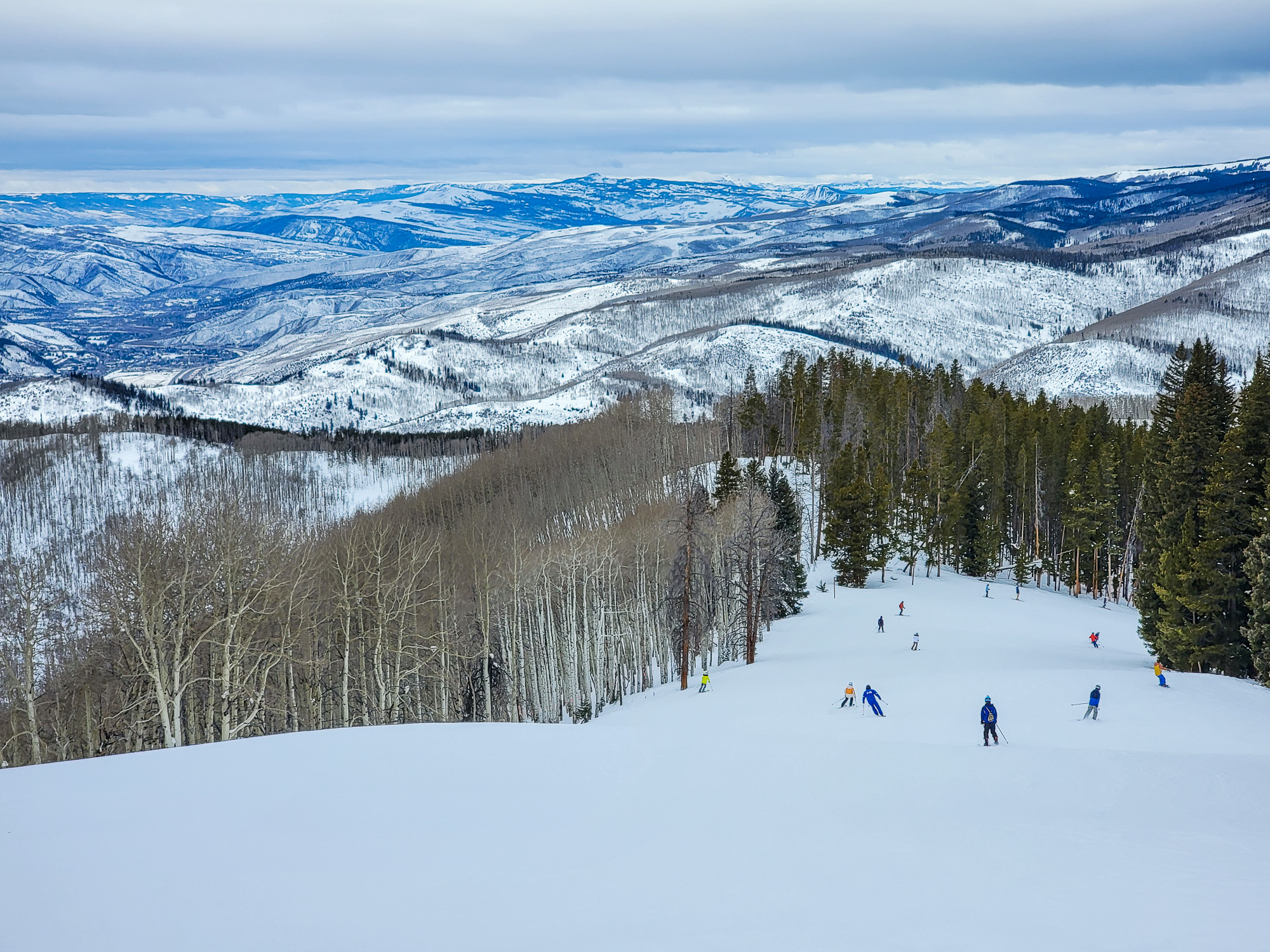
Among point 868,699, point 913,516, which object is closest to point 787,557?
point 913,516

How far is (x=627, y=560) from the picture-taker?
2238 inches

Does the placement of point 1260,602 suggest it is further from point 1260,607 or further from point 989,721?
point 989,721

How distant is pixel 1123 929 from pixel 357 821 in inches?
466

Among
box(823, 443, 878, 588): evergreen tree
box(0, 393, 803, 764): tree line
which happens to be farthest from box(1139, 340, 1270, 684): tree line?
box(823, 443, 878, 588): evergreen tree

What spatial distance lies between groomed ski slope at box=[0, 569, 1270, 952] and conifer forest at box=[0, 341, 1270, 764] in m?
13.4

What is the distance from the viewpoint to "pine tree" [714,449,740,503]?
210 ft

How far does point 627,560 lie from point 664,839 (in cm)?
4117

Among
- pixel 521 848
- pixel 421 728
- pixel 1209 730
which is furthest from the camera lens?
pixel 1209 730

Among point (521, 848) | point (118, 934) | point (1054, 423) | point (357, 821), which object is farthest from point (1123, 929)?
point (1054, 423)

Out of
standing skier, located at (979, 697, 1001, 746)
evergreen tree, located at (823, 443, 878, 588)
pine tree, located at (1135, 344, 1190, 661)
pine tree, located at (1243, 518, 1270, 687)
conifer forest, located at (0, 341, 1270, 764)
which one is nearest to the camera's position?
standing skier, located at (979, 697, 1001, 746)

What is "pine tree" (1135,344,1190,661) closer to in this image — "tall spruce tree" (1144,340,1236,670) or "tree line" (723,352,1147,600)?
"tall spruce tree" (1144,340,1236,670)

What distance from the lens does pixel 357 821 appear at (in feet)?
50.3

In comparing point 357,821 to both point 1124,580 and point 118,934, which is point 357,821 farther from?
point 1124,580

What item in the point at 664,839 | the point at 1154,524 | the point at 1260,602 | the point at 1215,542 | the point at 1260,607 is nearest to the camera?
the point at 664,839
